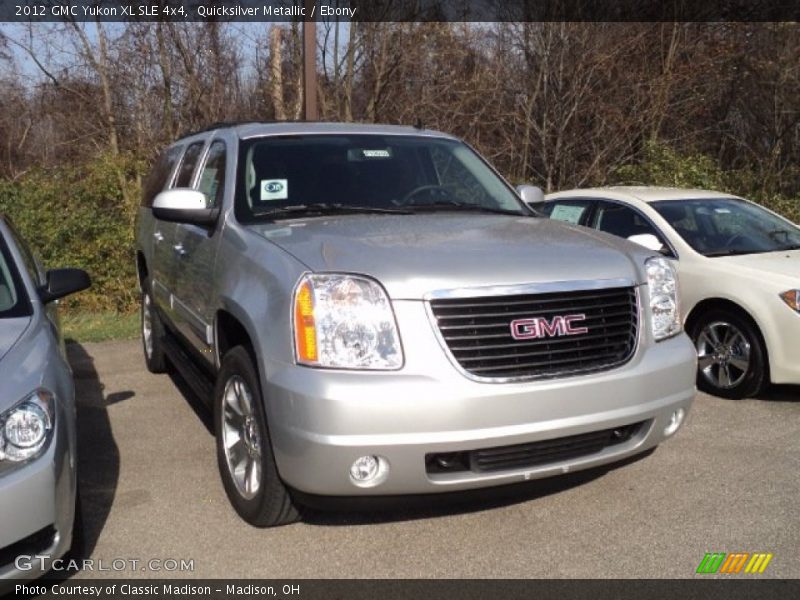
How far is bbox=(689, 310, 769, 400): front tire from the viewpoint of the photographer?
5.49 m

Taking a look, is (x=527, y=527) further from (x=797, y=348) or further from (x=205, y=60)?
(x=205, y=60)

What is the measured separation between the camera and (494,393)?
2.97 meters

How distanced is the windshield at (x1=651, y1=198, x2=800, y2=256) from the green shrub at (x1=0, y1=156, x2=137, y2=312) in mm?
6504

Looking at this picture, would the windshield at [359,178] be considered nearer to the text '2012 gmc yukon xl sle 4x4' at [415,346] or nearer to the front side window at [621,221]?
the text '2012 gmc yukon xl sle 4x4' at [415,346]

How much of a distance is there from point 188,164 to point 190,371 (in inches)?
59.8

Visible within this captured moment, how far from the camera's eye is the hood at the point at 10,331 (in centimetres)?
303

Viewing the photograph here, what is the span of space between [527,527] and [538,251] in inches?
50.0

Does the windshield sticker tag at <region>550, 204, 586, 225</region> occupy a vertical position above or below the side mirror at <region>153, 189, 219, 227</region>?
below

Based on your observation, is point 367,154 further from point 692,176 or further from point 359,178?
point 692,176

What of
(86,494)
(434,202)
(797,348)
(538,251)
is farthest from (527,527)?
(797,348)

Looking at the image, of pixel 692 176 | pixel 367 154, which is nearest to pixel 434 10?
pixel 692 176

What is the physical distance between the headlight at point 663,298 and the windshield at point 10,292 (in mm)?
2848

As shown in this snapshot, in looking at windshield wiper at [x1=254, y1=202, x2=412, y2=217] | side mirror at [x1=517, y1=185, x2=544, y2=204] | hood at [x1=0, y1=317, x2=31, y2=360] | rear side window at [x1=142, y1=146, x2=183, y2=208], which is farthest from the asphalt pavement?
rear side window at [x1=142, y1=146, x2=183, y2=208]

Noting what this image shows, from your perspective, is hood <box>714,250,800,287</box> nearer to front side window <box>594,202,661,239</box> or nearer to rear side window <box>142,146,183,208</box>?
front side window <box>594,202,661,239</box>
